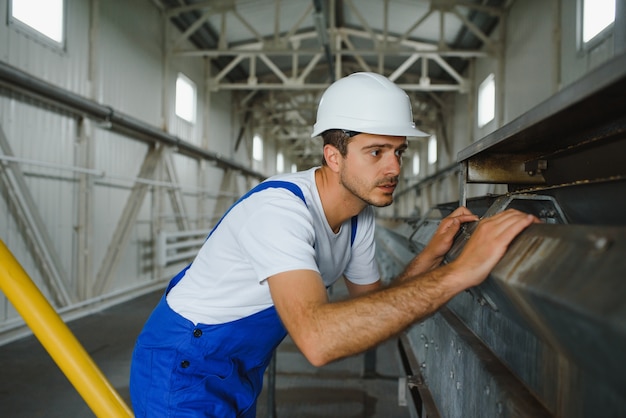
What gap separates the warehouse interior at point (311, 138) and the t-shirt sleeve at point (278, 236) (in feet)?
1.43

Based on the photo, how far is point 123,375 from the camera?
11.2 feet

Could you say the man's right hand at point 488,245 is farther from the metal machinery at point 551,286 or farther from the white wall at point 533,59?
the white wall at point 533,59

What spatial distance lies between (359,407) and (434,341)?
1365mm

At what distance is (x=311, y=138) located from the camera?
4652mm

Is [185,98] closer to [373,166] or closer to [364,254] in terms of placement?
[364,254]

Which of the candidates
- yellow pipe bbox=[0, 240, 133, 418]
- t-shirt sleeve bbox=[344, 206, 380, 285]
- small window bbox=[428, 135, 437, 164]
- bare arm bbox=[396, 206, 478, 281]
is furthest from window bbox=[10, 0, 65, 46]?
small window bbox=[428, 135, 437, 164]

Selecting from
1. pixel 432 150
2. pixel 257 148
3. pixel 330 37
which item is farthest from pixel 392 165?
pixel 257 148

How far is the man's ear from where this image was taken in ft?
4.55

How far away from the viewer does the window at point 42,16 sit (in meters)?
4.32

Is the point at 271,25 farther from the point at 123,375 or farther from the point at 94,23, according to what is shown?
the point at 123,375

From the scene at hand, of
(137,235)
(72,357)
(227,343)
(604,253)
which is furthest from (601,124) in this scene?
(137,235)

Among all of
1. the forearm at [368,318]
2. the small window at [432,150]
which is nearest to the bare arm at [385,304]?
the forearm at [368,318]

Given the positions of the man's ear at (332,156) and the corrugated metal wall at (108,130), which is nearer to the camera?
the man's ear at (332,156)

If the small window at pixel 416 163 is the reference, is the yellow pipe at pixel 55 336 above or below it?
below
